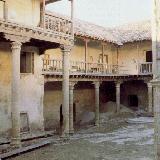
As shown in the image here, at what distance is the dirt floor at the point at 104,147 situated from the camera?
14.0m

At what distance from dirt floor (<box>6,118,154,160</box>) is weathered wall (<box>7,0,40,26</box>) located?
6.48m

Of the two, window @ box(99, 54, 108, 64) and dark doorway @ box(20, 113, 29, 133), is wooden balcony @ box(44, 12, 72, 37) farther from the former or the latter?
window @ box(99, 54, 108, 64)

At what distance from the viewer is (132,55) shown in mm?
31516

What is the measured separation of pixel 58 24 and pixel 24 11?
200cm

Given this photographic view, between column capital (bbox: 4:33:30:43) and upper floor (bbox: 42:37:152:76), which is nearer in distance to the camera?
column capital (bbox: 4:33:30:43)

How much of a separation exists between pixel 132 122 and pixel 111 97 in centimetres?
798

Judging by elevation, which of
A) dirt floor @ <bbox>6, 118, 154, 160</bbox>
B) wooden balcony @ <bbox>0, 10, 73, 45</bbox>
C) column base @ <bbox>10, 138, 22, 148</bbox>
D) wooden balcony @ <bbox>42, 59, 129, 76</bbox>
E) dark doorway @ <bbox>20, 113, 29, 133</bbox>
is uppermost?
wooden balcony @ <bbox>0, 10, 73, 45</bbox>

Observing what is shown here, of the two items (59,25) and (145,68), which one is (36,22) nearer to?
(59,25)

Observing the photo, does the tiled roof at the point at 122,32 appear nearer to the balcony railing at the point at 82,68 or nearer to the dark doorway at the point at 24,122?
the balcony railing at the point at 82,68

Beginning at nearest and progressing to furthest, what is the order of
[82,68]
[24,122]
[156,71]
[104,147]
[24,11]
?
[156,71] < [104,147] < [24,11] < [24,122] < [82,68]

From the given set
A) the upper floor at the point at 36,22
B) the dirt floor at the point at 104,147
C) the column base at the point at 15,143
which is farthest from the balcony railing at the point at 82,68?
the column base at the point at 15,143

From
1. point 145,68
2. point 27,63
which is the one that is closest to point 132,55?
point 145,68

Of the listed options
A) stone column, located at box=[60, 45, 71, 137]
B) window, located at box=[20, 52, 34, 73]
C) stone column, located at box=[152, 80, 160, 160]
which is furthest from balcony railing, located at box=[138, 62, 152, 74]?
stone column, located at box=[152, 80, 160, 160]

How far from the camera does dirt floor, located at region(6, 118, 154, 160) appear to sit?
14.0 metres
